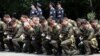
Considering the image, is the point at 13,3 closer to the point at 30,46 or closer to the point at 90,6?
the point at 90,6

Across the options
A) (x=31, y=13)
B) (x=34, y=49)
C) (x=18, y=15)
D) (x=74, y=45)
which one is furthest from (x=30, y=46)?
(x=18, y=15)

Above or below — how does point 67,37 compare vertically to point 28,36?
below

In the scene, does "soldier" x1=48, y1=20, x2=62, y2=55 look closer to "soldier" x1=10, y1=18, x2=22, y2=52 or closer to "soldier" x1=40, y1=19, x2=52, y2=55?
"soldier" x1=40, y1=19, x2=52, y2=55

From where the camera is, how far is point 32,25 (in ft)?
78.5

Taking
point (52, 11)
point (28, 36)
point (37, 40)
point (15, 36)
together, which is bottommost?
point (37, 40)

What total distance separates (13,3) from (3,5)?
32.0 inches

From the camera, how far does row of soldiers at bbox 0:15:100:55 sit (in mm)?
22094

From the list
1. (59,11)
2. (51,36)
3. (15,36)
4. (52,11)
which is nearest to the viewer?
(51,36)

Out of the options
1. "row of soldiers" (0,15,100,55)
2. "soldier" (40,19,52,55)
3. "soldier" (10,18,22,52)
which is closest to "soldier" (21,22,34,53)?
"row of soldiers" (0,15,100,55)

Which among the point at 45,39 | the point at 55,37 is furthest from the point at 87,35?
the point at 45,39

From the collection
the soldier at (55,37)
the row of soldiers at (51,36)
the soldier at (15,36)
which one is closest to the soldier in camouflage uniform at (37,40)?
the row of soldiers at (51,36)

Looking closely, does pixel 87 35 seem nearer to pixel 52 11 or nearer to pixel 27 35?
pixel 27 35

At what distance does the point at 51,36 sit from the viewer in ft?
74.6

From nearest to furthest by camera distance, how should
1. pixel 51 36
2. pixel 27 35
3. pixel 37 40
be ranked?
pixel 51 36
pixel 37 40
pixel 27 35
